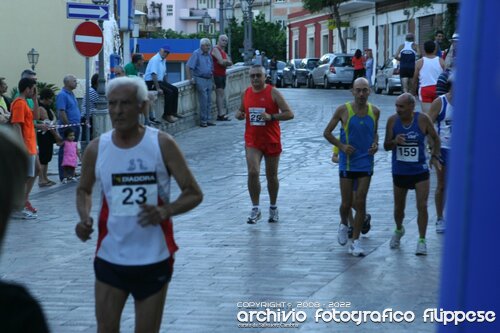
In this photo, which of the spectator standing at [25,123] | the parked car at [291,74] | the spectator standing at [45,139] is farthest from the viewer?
the parked car at [291,74]

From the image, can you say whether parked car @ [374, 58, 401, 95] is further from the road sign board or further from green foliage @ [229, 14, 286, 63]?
green foliage @ [229, 14, 286, 63]

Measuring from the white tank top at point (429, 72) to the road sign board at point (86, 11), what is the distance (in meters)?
6.83

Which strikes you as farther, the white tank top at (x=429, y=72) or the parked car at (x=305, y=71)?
the parked car at (x=305, y=71)

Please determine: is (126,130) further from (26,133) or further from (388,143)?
(26,133)

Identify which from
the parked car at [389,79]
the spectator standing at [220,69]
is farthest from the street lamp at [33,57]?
the spectator standing at [220,69]

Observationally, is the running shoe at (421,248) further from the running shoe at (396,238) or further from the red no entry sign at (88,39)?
the red no entry sign at (88,39)

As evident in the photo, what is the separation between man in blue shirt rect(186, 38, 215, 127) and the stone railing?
216 millimetres

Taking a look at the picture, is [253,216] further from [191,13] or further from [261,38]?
[191,13]

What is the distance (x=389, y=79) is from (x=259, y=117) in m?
28.7

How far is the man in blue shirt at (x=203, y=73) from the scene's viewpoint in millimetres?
25734

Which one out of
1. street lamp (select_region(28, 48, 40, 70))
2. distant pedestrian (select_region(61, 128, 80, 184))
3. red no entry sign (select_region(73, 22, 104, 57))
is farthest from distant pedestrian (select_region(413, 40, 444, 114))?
street lamp (select_region(28, 48, 40, 70))

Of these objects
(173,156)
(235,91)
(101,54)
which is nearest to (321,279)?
(173,156)

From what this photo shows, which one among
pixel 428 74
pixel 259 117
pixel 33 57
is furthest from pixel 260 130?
pixel 33 57

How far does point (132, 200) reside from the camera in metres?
5.41
